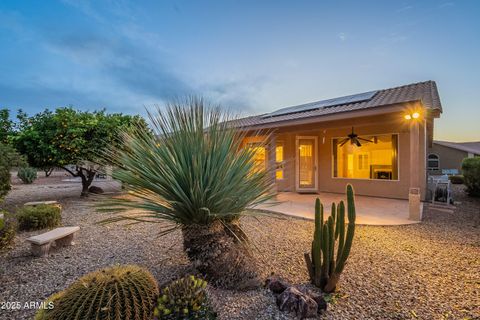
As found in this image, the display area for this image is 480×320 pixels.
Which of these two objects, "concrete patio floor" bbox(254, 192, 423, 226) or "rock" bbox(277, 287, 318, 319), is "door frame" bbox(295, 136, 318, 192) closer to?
"concrete patio floor" bbox(254, 192, 423, 226)

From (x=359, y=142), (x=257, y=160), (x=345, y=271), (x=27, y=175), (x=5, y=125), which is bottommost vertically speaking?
(x=345, y=271)

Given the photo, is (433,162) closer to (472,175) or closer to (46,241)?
(472,175)

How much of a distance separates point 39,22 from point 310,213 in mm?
10033

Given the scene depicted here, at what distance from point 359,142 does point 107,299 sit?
9.78 metres

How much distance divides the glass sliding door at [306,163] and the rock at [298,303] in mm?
8194

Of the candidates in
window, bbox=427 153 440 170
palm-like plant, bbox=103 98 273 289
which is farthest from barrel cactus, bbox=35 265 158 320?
window, bbox=427 153 440 170

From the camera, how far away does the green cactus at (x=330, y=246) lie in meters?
2.48

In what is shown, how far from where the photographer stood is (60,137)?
7531 mm

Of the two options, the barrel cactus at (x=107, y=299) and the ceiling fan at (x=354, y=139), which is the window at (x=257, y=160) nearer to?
the barrel cactus at (x=107, y=299)

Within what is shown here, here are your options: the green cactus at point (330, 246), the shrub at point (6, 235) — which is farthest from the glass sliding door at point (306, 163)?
the shrub at point (6, 235)

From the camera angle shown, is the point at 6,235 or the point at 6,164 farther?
the point at 6,164

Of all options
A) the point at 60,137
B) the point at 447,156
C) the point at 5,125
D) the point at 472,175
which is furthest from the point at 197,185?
the point at 447,156

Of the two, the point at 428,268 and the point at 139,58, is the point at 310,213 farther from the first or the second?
the point at 139,58

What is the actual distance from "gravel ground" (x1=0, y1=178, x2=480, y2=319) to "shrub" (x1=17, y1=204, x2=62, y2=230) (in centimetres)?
30
